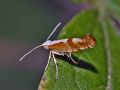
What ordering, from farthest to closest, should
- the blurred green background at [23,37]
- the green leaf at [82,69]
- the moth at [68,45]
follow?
the blurred green background at [23,37] → the moth at [68,45] → the green leaf at [82,69]

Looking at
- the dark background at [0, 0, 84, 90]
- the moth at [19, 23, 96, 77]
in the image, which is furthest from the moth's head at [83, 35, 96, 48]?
the dark background at [0, 0, 84, 90]

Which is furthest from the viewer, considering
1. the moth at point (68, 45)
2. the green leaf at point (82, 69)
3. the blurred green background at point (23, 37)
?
the blurred green background at point (23, 37)

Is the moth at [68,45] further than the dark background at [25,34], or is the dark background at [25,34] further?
the dark background at [25,34]

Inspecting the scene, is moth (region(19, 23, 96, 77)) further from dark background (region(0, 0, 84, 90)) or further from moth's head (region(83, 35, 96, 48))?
dark background (region(0, 0, 84, 90))

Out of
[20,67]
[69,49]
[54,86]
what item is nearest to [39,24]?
[20,67]

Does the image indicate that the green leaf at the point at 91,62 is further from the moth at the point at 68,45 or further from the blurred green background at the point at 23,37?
the blurred green background at the point at 23,37

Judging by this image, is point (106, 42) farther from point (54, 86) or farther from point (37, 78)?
point (54, 86)

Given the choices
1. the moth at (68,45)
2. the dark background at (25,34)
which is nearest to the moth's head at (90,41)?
the moth at (68,45)

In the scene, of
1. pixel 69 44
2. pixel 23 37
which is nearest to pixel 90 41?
pixel 69 44

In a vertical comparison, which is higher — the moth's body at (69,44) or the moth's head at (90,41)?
the moth's body at (69,44)
